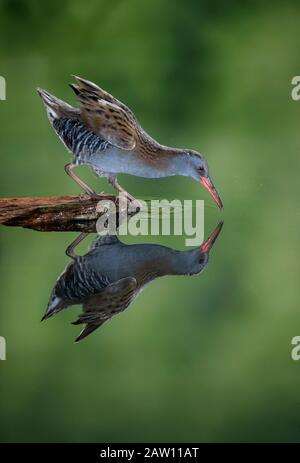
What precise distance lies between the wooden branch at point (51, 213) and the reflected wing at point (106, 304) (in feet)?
2.13

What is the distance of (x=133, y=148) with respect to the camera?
271 cm

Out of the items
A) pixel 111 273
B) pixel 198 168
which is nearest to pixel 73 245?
pixel 111 273

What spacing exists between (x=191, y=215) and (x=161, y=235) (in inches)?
12.8

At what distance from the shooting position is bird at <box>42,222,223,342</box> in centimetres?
180

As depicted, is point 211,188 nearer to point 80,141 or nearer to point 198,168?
point 198,168

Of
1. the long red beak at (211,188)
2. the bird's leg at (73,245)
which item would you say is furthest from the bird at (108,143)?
the bird's leg at (73,245)

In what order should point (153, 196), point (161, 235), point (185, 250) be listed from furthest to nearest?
point (153, 196) < point (161, 235) < point (185, 250)

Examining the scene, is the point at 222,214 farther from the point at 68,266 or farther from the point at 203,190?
the point at 68,266

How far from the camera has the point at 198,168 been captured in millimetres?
2814

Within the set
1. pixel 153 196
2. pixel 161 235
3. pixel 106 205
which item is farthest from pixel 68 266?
pixel 153 196

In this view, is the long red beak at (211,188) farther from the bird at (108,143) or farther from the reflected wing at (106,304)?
the reflected wing at (106,304)

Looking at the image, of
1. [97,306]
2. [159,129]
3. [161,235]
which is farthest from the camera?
[159,129]

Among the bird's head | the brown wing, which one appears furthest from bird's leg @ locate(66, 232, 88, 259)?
the bird's head

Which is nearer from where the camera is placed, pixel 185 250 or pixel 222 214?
pixel 185 250
